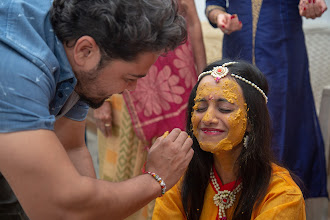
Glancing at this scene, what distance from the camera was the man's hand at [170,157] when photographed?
1.53 meters

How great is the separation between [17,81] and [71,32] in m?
0.26

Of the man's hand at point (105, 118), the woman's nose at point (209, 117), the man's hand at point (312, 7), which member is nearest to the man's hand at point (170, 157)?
the woman's nose at point (209, 117)

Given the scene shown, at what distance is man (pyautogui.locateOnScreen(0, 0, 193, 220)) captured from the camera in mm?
1221

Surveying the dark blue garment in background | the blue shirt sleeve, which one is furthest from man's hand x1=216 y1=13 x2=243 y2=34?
the blue shirt sleeve

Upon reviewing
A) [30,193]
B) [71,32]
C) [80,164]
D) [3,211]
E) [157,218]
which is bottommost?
[157,218]

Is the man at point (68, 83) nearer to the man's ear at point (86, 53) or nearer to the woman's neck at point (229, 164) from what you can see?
the man's ear at point (86, 53)

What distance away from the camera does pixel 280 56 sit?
257cm

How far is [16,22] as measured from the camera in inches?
51.8

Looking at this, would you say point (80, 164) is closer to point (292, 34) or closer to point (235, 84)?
point (235, 84)

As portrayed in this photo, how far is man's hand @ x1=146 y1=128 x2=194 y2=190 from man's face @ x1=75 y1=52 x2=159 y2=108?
23cm

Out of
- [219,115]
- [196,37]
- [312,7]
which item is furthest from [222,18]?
[219,115]

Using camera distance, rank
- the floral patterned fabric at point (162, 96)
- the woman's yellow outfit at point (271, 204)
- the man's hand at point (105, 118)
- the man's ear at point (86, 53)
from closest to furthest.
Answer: the man's ear at point (86, 53) < the woman's yellow outfit at point (271, 204) < the floral patterned fabric at point (162, 96) < the man's hand at point (105, 118)

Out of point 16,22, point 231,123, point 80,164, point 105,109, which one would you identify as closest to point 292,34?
point 231,123

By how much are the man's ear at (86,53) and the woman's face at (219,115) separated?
59 centimetres
